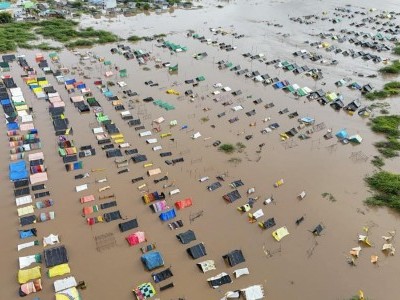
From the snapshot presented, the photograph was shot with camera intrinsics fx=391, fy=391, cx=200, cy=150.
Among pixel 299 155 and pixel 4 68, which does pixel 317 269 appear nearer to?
pixel 299 155

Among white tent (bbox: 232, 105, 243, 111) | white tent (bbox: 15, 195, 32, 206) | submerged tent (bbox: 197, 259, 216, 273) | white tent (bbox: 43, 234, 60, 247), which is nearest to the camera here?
submerged tent (bbox: 197, 259, 216, 273)

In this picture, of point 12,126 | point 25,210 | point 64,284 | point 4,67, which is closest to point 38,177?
point 25,210

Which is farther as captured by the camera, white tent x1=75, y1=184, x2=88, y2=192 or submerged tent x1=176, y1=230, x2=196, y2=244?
white tent x1=75, y1=184, x2=88, y2=192

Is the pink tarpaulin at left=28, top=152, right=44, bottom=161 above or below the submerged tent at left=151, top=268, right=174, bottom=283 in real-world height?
above

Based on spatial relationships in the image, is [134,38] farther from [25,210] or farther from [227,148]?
[25,210]

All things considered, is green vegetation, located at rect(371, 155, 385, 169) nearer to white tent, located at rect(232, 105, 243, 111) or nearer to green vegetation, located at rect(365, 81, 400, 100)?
green vegetation, located at rect(365, 81, 400, 100)

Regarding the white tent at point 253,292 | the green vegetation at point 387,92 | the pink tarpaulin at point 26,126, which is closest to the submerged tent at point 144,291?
the white tent at point 253,292

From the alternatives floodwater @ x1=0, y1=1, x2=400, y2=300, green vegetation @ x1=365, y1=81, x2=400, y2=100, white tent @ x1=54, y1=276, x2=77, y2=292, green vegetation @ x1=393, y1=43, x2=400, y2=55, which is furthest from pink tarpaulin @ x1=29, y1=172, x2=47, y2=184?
green vegetation @ x1=393, y1=43, x2=400, y2=55
